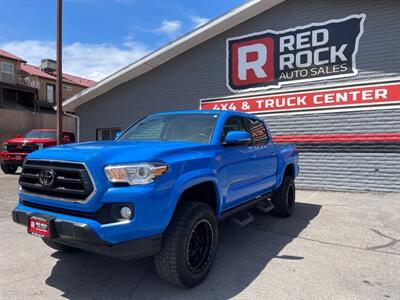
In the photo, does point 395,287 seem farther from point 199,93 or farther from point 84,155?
point 199,93

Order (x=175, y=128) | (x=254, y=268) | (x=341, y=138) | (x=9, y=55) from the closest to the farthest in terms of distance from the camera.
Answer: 1. (x=254, y=268)
2. (x=175, y=128)
3. (x=341, y=138)
4. (x=9, y=55)

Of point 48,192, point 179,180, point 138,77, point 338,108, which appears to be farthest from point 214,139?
point 138,77

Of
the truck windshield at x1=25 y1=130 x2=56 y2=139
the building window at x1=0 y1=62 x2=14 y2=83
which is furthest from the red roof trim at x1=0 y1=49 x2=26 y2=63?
the truck windshield at x1=25 y1=130 x2=56 y2=139

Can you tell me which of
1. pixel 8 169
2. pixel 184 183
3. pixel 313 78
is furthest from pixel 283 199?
pixel 8 169

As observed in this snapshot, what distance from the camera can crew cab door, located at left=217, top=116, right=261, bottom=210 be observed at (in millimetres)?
4178

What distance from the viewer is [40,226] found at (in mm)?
3256

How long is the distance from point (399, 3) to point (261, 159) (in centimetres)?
696

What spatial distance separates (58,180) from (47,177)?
15 cm

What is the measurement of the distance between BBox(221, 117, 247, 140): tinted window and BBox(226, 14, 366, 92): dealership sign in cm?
601

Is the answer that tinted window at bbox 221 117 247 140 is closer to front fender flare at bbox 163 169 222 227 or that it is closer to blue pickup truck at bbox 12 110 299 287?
blue pickup truck at bbox 12 110 299 287

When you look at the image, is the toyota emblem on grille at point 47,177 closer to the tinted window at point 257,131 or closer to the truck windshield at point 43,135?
the tinted window at point 257,131

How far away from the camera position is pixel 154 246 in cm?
312

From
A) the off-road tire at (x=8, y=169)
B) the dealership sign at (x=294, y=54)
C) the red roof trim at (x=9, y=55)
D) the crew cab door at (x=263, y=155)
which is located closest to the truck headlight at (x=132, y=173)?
the crew cab door at (x=263, y=155)

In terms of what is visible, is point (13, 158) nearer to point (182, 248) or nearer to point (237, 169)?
point (237, 169)
